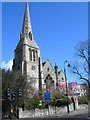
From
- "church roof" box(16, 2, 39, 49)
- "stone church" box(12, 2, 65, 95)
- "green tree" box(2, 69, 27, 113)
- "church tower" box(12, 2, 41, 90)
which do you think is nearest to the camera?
"green tree" box(2, 69, 27, 113)

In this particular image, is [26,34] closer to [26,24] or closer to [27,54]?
[26,24]

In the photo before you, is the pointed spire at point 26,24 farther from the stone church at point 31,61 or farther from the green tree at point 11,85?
the green tree at point 11,85

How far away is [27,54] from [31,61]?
286cm

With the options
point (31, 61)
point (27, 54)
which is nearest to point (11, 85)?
point (31, 61)

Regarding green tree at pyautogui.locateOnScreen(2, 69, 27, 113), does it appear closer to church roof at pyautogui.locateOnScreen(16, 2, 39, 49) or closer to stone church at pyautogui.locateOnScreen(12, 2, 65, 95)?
stone church at pyautogui.locateOnScreen(12, 2, 65, 95)

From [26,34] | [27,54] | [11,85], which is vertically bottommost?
[11,85]

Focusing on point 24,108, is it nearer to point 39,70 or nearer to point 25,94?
point 25,94

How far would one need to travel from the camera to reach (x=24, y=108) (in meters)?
23.0

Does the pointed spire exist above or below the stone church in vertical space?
above

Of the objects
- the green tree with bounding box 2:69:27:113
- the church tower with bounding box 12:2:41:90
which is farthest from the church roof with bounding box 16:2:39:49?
the green tree with bounding box 2:69:27:113

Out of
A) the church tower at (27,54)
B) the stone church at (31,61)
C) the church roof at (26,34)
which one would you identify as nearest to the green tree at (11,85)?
the church tower at (27,54)

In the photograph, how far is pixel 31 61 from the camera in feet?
179

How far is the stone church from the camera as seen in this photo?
52500 mm

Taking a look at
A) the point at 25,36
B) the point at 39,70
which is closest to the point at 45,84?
the point at 39,70
